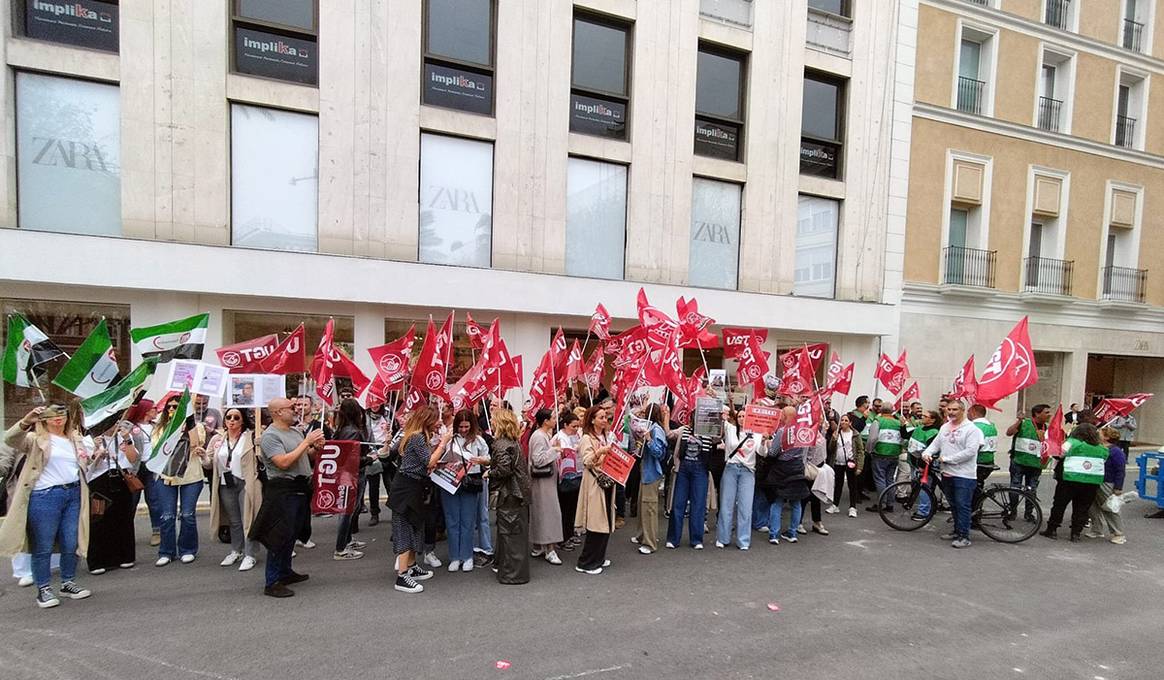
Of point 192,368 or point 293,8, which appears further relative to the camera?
point 293,8

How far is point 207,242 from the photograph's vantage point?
10.6m

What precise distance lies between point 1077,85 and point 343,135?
19.8 m

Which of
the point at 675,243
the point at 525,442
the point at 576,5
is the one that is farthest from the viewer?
the point at 675,243

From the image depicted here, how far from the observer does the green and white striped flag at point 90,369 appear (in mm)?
5855

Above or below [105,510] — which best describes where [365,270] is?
above

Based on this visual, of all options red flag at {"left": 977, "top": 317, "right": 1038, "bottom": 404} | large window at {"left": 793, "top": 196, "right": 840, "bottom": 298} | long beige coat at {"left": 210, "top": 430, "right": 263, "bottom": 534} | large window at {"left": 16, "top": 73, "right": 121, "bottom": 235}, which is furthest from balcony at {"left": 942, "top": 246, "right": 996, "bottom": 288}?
large window at {"left": 16, "top": 73, "right": 121, "bottom": 235}

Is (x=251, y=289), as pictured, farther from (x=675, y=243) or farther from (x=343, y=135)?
(x=675, y=243)

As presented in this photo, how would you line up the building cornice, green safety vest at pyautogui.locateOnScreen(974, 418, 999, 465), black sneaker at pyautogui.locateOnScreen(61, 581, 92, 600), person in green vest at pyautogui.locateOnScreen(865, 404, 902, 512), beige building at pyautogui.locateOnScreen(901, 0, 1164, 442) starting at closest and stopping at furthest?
1. black sneaker at pyautogui.locateOnScreen(61, 581, 92, 600)
2. green safety vest at pyautogui.locateOnScreen(974, 418, 999, 465)
3. person in green vest at pyautogui.locateOnScreen(865, 404, 902, 512)
4. the building cornice
5. beige building at pyautogui.locateOnScreen(901, 0, 1164, 442)

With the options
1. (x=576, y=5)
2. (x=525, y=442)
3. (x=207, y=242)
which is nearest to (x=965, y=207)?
(x=576, y=5)

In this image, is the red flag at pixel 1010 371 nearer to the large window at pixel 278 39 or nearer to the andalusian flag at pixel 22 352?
the andalusian flag at pixel 22 352

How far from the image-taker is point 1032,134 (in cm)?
1667

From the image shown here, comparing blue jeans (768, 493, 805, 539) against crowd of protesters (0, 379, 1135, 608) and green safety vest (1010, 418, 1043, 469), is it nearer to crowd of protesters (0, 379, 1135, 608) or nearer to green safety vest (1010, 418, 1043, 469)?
crowd of protesters (0, 379, 1135, 608)

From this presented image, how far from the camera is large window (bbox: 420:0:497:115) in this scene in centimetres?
1195

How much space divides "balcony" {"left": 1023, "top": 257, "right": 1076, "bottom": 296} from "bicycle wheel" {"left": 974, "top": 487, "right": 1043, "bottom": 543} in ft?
35.0
